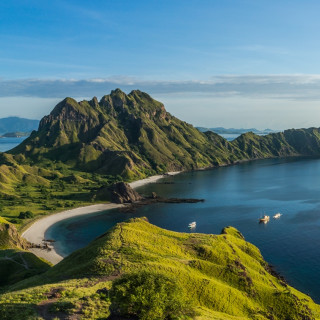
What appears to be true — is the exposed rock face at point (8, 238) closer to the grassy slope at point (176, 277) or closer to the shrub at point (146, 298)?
the grassy slope at point (176, 277)

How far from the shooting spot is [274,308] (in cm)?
8425

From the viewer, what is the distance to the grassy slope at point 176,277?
5881 centimetres

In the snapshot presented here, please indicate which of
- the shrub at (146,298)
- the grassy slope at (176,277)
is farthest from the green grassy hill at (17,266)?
the shrub at (146,298)

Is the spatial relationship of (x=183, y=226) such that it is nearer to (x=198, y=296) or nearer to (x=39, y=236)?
(x=39, y=236)

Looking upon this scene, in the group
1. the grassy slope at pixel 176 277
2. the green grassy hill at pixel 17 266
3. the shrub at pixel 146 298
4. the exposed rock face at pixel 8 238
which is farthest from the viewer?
the exposed rock face at pixel 8 238

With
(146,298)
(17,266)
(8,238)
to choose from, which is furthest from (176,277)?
(8,238)

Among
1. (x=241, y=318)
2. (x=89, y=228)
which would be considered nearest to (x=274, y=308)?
(x=241, y=318)

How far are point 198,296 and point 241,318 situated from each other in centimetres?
1079

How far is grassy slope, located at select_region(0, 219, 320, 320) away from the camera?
58.8 metres

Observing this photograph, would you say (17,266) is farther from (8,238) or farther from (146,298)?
(146,298)

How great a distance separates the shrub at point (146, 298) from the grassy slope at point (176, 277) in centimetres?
543

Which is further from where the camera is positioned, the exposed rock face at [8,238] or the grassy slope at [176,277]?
the exposed rock face at [8,238]

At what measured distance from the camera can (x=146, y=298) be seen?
5050 cm

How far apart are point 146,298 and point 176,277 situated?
89.1ft
